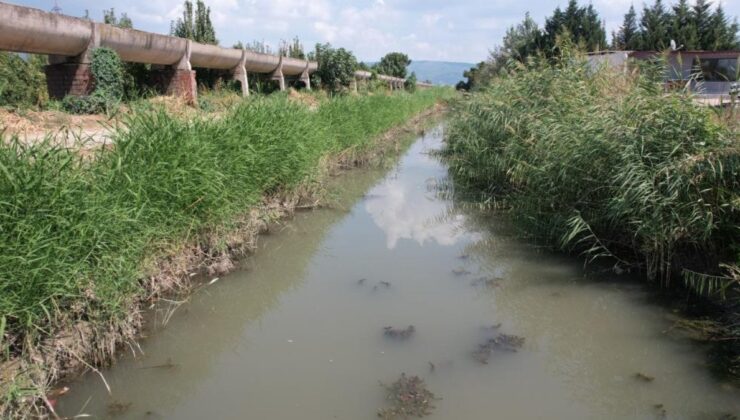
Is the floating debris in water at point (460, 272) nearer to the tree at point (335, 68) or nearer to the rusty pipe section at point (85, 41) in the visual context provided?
the rusty pipe section at point (85, 41)

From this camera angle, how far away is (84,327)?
3.61 metres

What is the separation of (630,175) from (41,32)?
31.4 feet

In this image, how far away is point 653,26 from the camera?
38531 mm

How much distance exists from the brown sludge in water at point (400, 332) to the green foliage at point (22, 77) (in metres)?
12.0

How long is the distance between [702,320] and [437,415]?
2.66 m

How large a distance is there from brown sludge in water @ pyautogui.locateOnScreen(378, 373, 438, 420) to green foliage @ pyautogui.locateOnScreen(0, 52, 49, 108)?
12674 millimetres

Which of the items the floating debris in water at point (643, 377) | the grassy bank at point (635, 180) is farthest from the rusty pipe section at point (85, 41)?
the floating debris in water at point (643, 377)

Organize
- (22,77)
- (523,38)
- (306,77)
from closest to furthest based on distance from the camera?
(22,77)
(306,77)
(523,38)

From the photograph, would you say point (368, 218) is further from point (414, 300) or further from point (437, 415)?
point (437, 415)

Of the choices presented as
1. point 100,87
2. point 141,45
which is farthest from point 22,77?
point 100,87

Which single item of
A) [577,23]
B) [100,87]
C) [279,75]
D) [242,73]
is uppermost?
[577,23]

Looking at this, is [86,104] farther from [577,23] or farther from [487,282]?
[577,23]

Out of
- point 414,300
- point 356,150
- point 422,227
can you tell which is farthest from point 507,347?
point 356,150

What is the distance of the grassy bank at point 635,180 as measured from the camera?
15.6 ft
